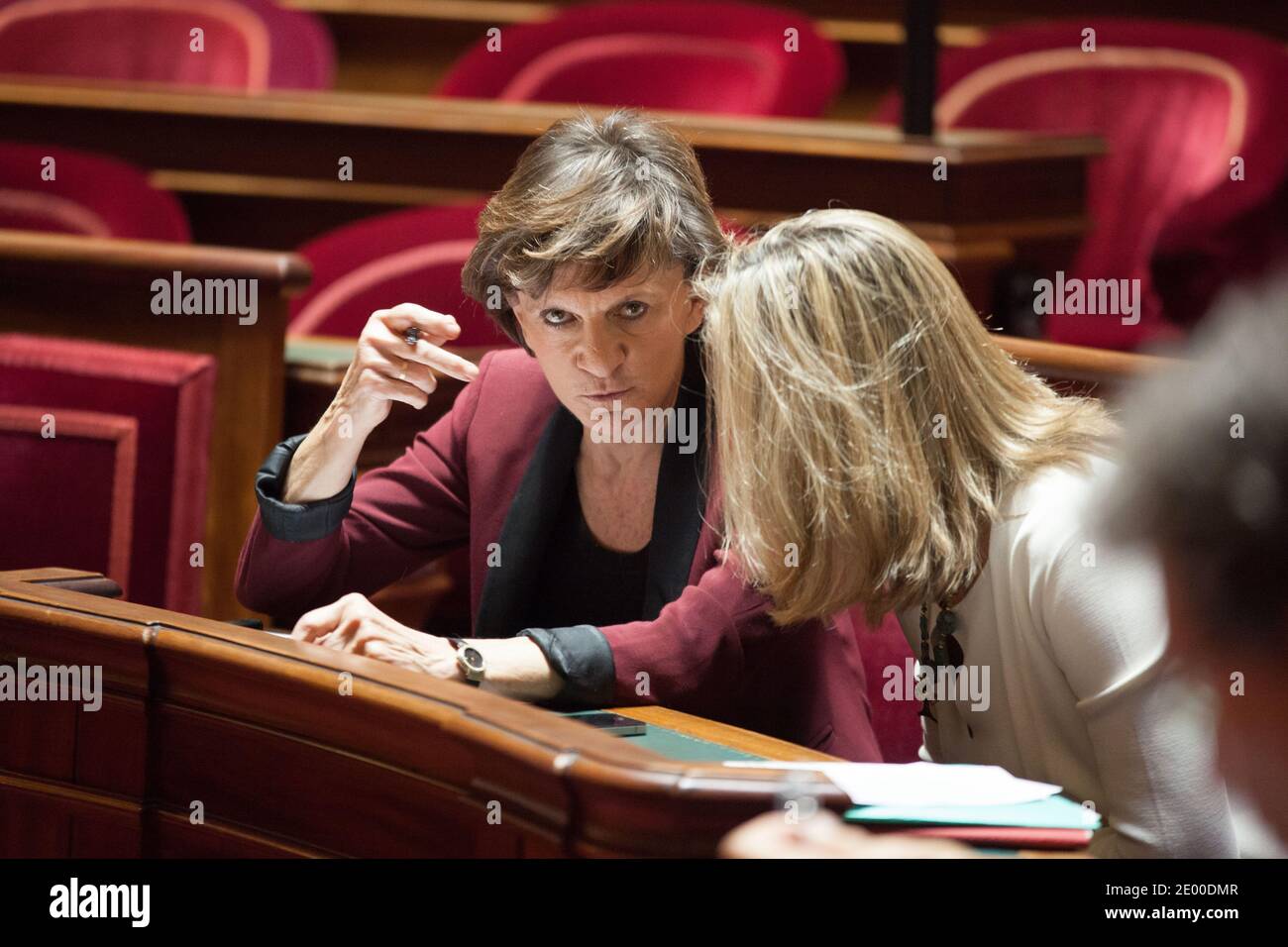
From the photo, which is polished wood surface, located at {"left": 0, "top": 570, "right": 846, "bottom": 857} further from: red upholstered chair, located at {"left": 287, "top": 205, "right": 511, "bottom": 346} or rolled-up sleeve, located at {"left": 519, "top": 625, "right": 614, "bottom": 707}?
red upholstered chair, located at {"left": 287, "top": 205, "right": 511, "bottom": 346}

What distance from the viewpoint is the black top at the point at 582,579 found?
5.86 ft

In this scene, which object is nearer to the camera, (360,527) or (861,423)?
(861,423)

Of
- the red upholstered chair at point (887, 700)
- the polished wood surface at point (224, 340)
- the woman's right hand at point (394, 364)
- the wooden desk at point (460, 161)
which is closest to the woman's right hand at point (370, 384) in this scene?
the woman's right hand at point (394, 364)

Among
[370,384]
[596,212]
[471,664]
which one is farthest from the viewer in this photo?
[370,384]

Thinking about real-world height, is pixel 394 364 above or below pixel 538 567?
above

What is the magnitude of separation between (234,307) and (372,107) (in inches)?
44.5

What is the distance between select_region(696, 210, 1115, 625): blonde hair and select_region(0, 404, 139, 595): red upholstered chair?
49.5 inches

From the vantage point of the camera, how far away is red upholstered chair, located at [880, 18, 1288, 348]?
10.3 feet

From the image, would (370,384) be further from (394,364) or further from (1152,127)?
(1152,127)

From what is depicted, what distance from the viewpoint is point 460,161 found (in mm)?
3398

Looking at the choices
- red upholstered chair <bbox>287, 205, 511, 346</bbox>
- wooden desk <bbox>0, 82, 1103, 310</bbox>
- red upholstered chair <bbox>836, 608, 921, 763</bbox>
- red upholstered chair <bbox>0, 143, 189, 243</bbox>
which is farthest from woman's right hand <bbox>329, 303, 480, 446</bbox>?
red upholstered chair <bbox>0, 143, 189, 243</bbox>

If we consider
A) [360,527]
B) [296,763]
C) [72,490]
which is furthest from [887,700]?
[72,490]

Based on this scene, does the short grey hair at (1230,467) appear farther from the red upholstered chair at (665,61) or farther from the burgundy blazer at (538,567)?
the red upholstered chair at (665,61)

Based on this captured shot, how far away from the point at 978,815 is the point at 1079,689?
0.75 feet
